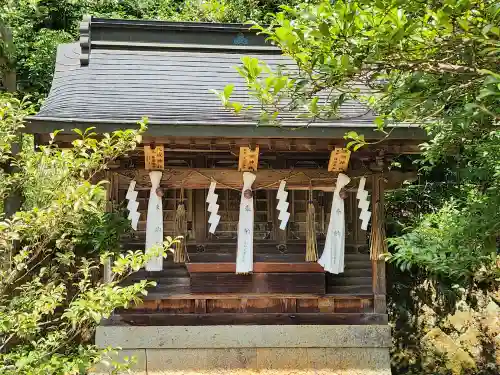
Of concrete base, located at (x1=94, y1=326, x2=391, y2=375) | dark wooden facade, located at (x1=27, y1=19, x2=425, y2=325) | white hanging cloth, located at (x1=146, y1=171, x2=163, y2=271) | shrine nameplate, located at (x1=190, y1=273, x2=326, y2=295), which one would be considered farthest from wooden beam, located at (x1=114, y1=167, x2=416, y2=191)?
concrete base, located at (x1=94, y1=326, x2=391, y2=375)

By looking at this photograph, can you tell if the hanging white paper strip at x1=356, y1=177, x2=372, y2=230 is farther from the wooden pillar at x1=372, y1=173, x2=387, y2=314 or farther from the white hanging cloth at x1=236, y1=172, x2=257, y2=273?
the white hanging cloth at x1=236, y1=172, x2=257, y2=273

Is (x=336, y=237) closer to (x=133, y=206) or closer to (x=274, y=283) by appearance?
(x=274, y=283)

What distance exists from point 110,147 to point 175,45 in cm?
484

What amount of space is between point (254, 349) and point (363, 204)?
7.13ft

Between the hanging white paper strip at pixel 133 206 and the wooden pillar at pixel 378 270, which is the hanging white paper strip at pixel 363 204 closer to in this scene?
the wooden pillar at pixel 378 270

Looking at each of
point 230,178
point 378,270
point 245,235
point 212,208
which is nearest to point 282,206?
point 245,235

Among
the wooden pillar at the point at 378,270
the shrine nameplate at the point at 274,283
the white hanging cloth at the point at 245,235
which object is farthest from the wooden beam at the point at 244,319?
the white hanging cloth at the point at 245,235

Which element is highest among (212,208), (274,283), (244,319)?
(212,208)

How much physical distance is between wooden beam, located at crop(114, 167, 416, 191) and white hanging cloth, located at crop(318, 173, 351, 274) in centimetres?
17

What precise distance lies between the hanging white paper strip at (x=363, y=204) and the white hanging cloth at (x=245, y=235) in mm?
1321

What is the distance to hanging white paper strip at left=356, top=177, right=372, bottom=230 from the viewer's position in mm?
6945

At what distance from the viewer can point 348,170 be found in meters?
7.05

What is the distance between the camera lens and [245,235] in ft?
22.3

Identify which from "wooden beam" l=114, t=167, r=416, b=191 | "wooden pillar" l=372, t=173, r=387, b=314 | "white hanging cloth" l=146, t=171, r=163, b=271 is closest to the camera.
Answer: "white hanging cloth" l=146, t=171, r=163, b=271
